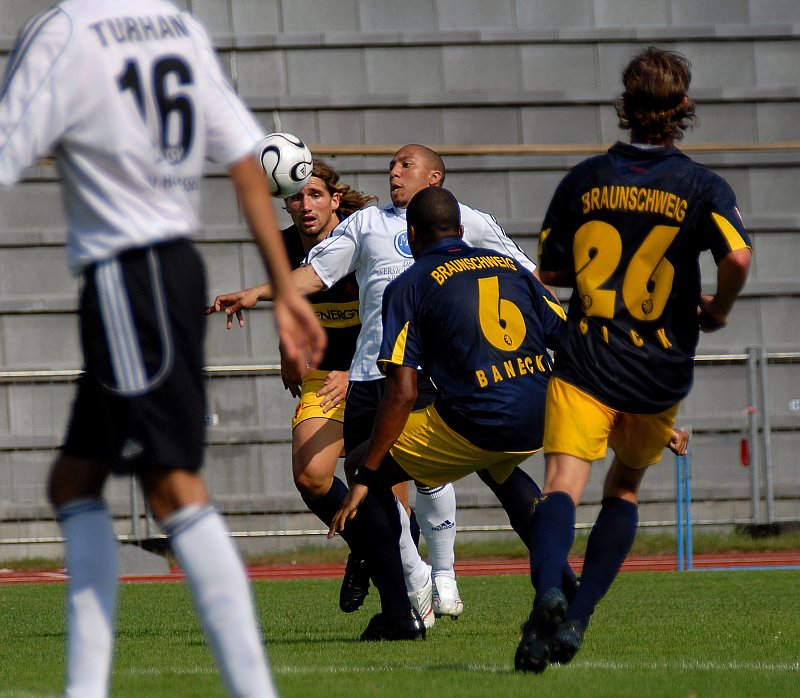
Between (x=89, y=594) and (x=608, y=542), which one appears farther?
(x=608, y=542)

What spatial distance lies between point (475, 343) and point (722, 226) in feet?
4.39

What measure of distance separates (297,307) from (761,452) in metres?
11.7

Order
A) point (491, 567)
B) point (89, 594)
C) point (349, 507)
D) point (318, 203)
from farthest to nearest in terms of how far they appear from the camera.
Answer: point (491, 567), point (318, 203), point (349, 507), point (89, 594)

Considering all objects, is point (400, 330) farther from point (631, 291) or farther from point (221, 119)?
point (221, 119)

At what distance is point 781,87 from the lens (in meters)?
15.4

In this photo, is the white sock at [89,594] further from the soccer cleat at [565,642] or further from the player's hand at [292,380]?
the player's hand at [292,380]

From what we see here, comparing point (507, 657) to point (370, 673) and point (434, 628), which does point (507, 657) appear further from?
point (434, 628)

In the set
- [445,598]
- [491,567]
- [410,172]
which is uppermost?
[410,172]

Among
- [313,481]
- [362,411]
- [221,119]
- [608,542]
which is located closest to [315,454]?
[313,481]

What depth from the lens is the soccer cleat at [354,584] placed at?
6.66m

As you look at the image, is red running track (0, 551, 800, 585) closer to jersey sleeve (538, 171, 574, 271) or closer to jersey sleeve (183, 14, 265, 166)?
jersey sleeve (538, 171, 574, 271)

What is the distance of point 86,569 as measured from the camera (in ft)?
10.7

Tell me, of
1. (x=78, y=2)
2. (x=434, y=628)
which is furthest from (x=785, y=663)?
(x=78, y=2)

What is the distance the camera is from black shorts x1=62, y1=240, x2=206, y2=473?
3057mm
